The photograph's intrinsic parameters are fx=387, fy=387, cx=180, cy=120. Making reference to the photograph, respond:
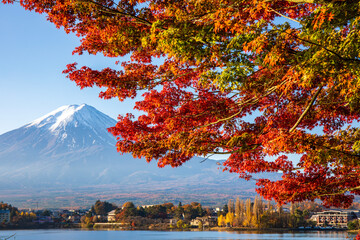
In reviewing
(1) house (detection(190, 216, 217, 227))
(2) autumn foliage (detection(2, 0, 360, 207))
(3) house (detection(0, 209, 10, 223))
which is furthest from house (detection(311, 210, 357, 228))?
(2) autumn foliage (detection(2, 0, 360, 207))

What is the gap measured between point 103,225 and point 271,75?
345 feet

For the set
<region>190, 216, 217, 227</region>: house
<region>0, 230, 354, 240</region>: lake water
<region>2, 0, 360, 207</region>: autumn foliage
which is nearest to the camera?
<region>2, 0, 360, 207</region>: autumn foliage

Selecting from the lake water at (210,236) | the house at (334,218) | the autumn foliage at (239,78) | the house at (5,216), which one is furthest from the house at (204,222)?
the autumn foliage at (239,78)

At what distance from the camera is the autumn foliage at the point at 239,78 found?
469cm

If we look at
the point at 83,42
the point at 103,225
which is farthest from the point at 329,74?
the point at 103,225

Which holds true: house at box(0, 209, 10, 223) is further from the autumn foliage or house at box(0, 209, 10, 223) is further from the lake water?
the autumn foliage

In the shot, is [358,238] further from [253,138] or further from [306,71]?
[306,71]

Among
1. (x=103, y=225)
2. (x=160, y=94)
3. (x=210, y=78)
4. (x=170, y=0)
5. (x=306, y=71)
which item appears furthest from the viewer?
(x=103, y=225)

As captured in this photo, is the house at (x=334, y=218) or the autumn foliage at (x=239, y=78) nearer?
the autumn foliage at (x=239, y=78)

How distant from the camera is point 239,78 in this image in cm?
519

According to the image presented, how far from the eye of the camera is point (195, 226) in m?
97.0

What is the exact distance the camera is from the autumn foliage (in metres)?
4.69

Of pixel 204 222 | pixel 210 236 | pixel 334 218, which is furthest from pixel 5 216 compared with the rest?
pixel 334 218

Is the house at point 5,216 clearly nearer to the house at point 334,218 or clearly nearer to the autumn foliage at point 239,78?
the house at point 334,218
